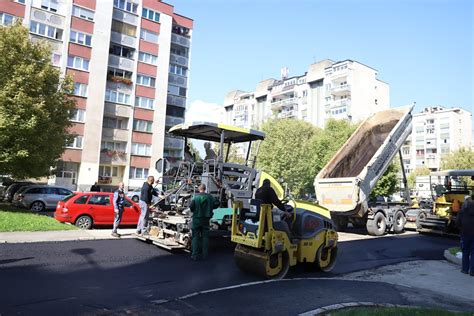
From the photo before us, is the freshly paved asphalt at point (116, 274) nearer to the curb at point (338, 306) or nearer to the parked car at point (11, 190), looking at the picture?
the curb at point (338, 306)

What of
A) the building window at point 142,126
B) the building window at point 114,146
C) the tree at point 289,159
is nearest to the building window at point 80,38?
the building window at point 142,126

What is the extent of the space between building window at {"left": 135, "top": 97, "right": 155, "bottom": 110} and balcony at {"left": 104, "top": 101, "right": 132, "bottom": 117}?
129 cm

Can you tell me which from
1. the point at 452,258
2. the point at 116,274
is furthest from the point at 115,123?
the point at 452,258

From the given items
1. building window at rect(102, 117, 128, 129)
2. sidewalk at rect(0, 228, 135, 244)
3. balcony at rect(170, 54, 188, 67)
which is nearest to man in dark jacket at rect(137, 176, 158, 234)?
sidewalk at rect(0, 228, 135, 244)

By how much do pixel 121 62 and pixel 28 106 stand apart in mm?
26693

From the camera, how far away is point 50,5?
35875 millimetres

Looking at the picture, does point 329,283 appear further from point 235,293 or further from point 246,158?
point 246,158

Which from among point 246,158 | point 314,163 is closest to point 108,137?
point 314,163

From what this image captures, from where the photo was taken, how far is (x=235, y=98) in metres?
95.8

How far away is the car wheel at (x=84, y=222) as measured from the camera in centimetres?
1347

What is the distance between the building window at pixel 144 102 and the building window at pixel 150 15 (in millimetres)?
9254

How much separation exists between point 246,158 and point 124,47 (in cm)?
3428

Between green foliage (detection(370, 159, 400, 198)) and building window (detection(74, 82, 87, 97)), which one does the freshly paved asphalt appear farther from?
building window (detection(74, 82, 87, 97))

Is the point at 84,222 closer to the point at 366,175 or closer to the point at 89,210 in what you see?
the point at 89,210
